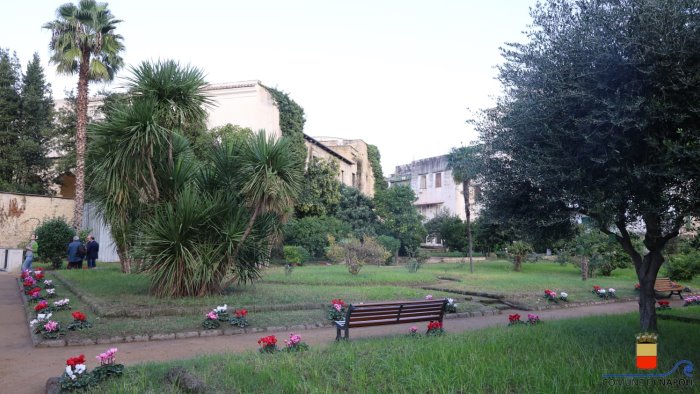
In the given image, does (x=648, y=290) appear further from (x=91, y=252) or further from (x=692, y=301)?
(x=91, y=252)

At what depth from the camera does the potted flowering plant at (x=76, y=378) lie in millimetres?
4949

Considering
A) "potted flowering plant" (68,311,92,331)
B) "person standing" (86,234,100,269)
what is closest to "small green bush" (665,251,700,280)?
"potted flowering plant" (68,311,92,331)

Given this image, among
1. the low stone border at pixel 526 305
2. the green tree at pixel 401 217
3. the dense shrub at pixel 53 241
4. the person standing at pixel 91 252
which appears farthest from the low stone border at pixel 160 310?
the green tree at pixel 401 217

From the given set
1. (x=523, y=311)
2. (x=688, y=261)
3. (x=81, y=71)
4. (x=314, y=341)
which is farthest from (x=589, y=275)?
(x=81, y=71)

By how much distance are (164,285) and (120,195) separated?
229 cm

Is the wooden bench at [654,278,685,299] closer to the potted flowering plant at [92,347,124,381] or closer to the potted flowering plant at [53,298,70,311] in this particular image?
the potted flowering plant at [92,347,124,381]

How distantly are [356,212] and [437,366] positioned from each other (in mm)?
28689

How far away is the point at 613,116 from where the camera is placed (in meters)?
5.81

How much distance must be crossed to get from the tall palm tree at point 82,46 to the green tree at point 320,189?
13.3 meters

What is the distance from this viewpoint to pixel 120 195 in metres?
11.2

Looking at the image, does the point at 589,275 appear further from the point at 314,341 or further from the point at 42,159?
the point at 42,159

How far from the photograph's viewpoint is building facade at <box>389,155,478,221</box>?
5259cm

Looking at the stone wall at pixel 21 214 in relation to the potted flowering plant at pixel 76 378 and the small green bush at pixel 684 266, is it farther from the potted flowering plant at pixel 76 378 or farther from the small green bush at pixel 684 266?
the small green bush at pixel 684 266

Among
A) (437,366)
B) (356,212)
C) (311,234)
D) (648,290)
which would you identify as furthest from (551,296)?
(356,212)
